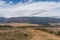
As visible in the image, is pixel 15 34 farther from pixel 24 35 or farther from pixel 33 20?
pixel 33 20

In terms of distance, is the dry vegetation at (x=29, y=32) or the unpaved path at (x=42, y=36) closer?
the dry vegetation at (x=29, y=32)

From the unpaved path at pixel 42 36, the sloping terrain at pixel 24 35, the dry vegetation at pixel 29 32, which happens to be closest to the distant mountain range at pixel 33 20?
the dry vegetation at pixel 29 32

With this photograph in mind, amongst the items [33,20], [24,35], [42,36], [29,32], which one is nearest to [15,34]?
[24,35]

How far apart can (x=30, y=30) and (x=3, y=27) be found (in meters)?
5.05

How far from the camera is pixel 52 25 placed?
28.7 metres

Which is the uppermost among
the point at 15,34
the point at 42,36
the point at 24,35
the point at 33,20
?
the point at 33,20

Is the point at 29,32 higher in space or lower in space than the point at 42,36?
higher

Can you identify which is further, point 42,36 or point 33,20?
point 33,20

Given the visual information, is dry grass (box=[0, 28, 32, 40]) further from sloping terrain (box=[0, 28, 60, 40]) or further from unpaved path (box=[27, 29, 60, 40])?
unpaved path (box=[27, 29, 60, 40])

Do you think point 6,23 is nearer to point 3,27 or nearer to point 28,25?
point 3,27

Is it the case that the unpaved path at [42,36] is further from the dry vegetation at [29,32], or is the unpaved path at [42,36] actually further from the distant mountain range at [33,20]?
the distant mountain range at [33,20]

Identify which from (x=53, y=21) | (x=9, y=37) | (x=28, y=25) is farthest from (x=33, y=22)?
(x=9, y=37)

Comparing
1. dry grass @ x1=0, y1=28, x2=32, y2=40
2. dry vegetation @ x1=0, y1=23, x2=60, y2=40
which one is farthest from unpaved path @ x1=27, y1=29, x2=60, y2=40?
dry grass @ x1=0, y1=28, x2=32, y2=40

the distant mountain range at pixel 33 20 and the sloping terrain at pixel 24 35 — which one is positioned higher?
the distant mountain range at pixel 33 20
